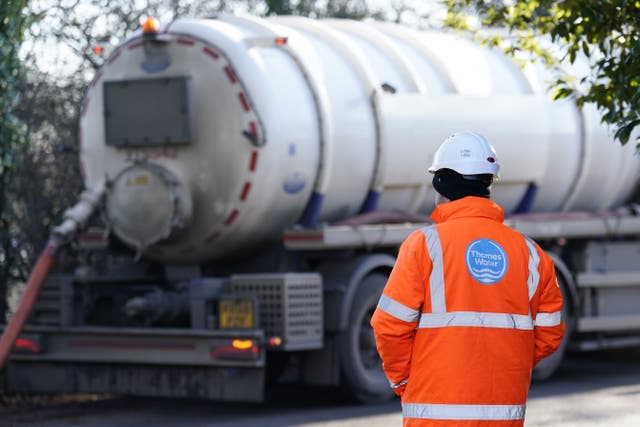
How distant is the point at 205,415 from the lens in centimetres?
1111

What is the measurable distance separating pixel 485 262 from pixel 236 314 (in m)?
5.51

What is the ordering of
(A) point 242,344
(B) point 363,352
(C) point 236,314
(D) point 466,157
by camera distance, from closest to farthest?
(D) point 466,157, (A) point 242,344, (C) point 236,314, (B) point 363,352

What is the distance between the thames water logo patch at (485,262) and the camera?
5.19 m

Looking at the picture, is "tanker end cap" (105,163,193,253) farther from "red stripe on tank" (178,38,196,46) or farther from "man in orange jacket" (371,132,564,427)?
"man in orange jacket" (371,132,564,427)

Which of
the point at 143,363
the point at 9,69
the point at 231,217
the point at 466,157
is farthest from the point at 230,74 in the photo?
the point at 466,157

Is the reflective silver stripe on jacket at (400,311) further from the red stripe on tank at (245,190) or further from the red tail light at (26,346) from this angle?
the red tail light at (26,346)

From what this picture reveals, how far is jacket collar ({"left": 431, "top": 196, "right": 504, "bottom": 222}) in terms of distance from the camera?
5.29 metres

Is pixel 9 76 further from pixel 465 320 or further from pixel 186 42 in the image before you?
pixel 465 320

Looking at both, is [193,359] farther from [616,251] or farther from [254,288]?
[616,251]

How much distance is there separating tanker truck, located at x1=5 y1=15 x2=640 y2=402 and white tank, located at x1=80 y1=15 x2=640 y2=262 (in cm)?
2

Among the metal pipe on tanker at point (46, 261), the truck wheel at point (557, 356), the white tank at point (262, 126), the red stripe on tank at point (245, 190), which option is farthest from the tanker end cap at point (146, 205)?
the truck wheel at point (557, 356)

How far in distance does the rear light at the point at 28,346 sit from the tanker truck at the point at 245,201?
0.6 inches

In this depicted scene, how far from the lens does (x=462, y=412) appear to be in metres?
5.08

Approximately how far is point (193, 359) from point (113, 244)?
5.42ft
